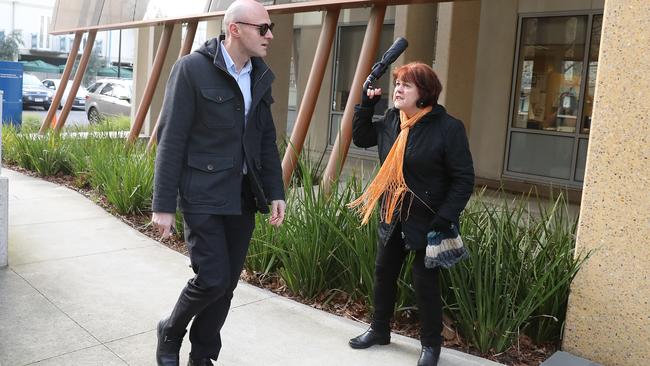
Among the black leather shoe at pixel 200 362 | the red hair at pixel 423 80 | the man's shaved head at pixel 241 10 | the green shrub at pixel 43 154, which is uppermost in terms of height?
the man's shaved head at pixel 241 10

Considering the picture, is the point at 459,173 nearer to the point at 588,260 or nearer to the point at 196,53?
the point at 588,260

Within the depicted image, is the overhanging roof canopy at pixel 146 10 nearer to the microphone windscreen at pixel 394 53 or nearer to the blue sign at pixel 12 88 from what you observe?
the blue sign at pixel 12 88

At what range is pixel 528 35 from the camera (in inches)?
440

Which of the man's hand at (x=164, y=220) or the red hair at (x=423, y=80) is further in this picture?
the red hair at (x=423, y=80)

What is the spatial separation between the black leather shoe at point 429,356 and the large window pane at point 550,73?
26.6ft

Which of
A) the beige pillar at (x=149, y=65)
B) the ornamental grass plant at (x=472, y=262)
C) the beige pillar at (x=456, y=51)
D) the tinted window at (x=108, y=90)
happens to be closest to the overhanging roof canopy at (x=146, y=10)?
the beige pillar at (x=149, y=65)

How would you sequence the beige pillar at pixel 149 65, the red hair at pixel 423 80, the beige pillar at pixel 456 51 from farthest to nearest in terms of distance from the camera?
the beige pillar at pixel 149 65
the beige pillar at pixel 456 51
the red hair at pixel 423 80

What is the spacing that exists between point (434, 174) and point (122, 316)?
2.34 m

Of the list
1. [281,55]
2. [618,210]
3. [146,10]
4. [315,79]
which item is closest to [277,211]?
[618,210]

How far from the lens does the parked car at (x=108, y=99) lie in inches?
887

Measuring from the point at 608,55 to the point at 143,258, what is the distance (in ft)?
13.8

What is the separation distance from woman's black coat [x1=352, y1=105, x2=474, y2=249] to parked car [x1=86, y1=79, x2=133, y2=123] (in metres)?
20.2

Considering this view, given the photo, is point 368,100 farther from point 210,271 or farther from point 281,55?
point 281,55

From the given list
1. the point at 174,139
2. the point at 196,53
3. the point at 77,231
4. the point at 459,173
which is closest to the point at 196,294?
the point at 174,139
